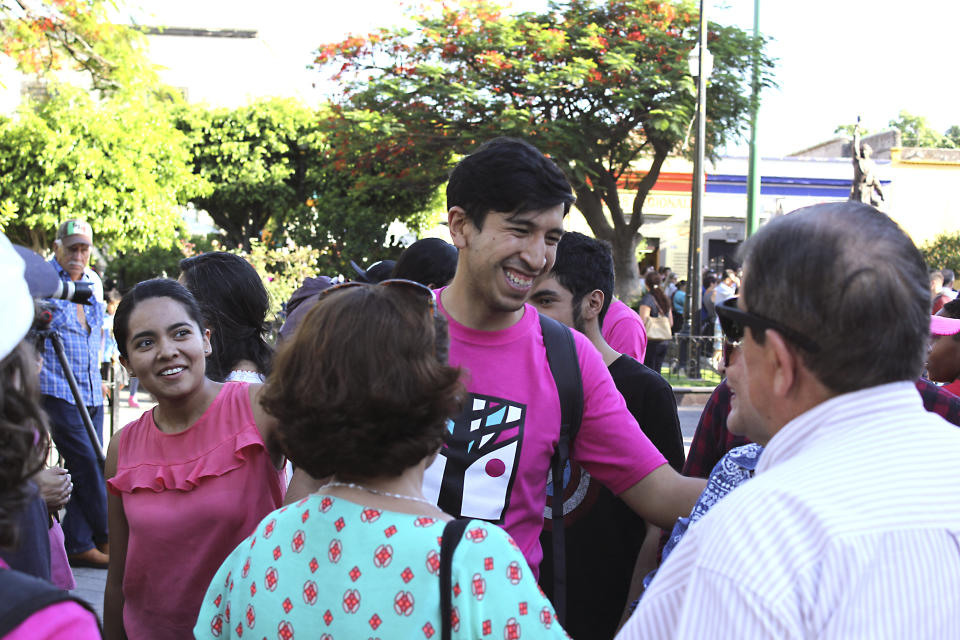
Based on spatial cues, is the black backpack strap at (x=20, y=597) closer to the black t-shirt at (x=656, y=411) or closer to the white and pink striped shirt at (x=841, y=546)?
the white and pink striped shirt at (x=841, y=546)

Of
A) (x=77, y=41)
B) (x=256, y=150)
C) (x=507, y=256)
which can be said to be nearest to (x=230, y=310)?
(x=507, y=256)

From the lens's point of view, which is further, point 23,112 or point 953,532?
point 23,112

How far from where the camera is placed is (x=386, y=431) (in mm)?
1571

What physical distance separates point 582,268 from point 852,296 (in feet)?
7.48

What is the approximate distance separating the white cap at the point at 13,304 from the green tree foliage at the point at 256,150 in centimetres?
2486

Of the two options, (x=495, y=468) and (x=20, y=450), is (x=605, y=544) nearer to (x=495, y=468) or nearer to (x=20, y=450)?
Result: (x=495, y=468)

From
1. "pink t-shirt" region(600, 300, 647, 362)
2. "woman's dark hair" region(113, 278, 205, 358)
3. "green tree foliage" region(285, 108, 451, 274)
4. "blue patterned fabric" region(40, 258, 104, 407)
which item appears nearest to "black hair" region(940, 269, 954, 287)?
"green tree foliage" region(285, 108, 451, 274)

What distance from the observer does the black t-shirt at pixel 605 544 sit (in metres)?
2.88

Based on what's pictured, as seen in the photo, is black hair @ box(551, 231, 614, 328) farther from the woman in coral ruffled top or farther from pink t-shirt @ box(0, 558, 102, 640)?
pink t-shirt @ box(0, 558, 102, 640)

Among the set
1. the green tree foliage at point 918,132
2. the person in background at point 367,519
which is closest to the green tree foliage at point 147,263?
the person in background at point 367,519

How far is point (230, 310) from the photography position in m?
3.44

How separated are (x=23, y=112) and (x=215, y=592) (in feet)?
60.5

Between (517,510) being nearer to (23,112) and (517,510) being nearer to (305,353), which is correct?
(305,353)

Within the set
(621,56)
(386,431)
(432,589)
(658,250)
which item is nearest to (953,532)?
(432,589)
